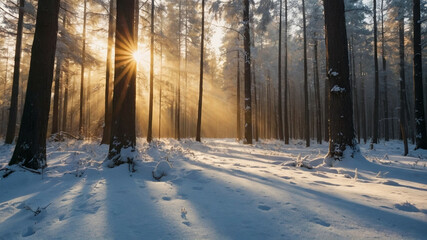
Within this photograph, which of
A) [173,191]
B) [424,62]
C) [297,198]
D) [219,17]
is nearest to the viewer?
[297,198]

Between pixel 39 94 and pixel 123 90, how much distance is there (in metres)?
1.71

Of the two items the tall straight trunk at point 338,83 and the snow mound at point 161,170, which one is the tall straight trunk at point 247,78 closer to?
the tall straight trunk at point 338,83

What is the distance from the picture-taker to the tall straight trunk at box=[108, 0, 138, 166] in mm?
4719

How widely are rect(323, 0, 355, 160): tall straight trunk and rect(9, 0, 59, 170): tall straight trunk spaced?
7.02m

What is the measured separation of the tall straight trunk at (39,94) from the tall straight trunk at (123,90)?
55.3 inches

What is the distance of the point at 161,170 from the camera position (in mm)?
4109

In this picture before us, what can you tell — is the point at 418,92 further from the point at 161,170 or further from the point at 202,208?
the point at 202,208

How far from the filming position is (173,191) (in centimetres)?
301

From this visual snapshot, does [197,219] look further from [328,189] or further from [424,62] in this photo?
[424,62]

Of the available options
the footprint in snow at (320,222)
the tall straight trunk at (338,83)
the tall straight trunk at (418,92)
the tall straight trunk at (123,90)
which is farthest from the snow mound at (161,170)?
the tall straight trunk at (418,92)

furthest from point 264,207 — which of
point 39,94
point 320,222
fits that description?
point 39,94

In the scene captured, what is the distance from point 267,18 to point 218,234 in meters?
13.4

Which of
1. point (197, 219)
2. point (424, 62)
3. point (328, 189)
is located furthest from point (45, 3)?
point (424, 62)

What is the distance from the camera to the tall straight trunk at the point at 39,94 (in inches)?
167
